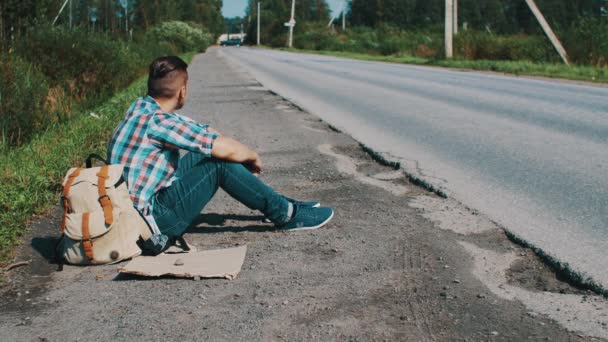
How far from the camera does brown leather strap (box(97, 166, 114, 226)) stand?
387 centimetres

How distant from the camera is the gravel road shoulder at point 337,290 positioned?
3076 millimetres

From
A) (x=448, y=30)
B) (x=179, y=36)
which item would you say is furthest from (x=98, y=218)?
(x=179, y=36)

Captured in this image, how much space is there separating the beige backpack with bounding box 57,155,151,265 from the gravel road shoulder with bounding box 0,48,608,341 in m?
0.13

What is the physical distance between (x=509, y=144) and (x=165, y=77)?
4925mm

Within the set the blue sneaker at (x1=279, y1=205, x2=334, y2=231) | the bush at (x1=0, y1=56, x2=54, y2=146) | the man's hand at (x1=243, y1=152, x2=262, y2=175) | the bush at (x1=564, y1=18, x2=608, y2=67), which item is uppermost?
the bush at (x1=564, y1=18, x2=608, y2=67)

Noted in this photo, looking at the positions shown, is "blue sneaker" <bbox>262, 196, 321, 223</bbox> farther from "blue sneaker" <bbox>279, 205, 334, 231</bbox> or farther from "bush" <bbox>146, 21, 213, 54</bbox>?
"bush" <bbox>146, 21, 213, 54</bbox>

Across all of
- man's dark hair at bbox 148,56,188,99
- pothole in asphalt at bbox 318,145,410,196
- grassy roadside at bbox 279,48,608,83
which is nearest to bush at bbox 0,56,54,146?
pothole in asphalt at bbox 318,145,410,196

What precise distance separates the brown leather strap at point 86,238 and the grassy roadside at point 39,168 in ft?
1.90

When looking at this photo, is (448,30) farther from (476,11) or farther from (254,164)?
(476,11)

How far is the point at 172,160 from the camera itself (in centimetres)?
432

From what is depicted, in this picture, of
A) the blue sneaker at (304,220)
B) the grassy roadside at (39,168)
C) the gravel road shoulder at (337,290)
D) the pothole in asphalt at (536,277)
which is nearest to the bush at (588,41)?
the grassy roadside at (39,168)

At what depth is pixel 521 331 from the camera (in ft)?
9.84

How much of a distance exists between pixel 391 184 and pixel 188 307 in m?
3.08

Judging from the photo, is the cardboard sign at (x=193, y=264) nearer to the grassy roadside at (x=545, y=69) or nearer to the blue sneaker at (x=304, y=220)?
the blue sneaker at (x=304, y=220)
